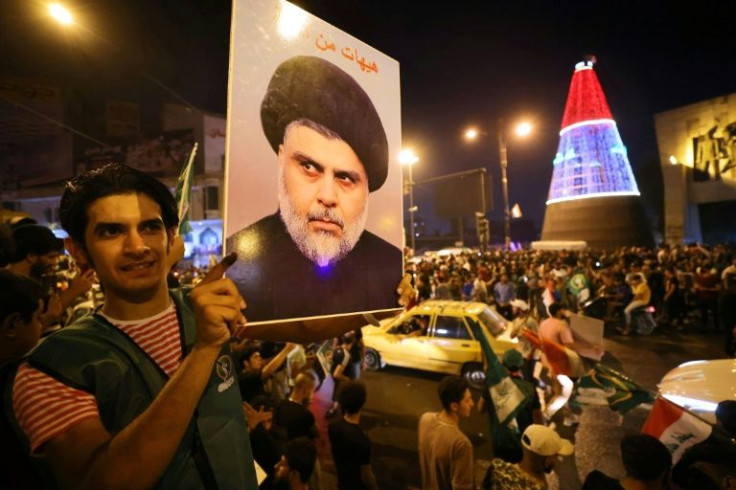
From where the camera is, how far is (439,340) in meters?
8.88

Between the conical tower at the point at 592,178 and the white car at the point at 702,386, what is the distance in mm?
36357

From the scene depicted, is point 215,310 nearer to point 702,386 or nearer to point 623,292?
point 702,386

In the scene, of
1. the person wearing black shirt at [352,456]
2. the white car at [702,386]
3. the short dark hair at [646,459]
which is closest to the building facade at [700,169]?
the white car at [702,386]

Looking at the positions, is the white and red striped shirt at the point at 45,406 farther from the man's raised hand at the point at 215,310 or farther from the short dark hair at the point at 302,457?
the short dark hair at the point at 302,457

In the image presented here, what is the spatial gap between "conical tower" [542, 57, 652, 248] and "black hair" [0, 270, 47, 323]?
41.3m

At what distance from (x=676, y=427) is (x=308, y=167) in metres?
3.98

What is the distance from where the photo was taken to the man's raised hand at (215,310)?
1132 mm

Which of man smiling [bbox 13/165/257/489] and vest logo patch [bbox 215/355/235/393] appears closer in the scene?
man smiling [bbox 13/165/257/489]

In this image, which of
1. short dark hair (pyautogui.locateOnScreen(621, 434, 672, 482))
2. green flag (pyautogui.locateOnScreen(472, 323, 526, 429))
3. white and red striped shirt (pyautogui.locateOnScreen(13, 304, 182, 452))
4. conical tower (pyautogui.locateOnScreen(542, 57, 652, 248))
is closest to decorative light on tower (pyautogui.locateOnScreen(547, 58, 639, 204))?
conical tower (pyautogui.locateOnScreen(542, 57, 652, 248))

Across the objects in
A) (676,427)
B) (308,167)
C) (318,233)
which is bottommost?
(676,427)

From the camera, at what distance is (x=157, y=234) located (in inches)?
56.4

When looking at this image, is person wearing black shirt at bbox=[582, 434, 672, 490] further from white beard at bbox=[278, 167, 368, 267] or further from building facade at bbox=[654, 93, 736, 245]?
building facade at bbox=[654, 93, 736, 245]

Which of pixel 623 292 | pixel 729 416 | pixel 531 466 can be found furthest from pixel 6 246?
pixel 623 292

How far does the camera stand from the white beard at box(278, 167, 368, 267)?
1.77 m
